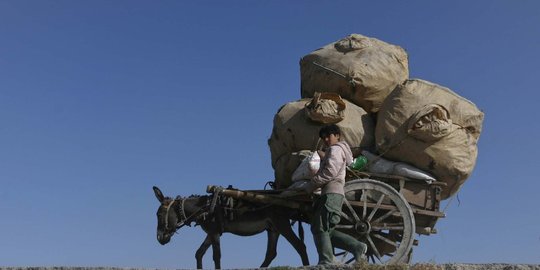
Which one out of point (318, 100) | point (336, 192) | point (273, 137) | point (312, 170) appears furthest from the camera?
point (273, 137)

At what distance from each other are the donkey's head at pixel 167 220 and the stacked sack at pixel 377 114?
75.8 inches

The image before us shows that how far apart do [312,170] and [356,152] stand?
920mm

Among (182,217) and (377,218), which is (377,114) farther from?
(182,217)

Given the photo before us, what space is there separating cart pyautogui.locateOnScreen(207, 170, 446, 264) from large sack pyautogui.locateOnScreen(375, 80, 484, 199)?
0.88 feet

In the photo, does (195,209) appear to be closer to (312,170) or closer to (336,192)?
(312,170)

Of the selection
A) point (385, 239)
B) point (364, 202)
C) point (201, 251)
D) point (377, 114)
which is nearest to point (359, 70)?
point (377, 114)

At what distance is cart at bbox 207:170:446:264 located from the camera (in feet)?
28.4

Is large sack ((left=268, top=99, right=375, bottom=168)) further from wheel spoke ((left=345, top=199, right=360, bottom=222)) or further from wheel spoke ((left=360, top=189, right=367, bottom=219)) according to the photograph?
wheel spoke ((left=345, top=199, right=360, bottom=222))

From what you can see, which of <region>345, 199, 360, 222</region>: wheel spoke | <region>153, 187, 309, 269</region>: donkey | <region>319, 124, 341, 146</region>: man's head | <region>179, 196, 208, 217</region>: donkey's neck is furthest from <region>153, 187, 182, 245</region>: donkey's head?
<region>319, 124, 341, 146</region>: man's head

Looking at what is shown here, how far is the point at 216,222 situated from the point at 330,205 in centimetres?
362

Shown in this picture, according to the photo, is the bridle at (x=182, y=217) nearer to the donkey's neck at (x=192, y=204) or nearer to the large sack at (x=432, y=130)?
the donkey's neck at (x=192, y=204)

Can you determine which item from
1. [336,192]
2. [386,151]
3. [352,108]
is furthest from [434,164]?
[336,192]

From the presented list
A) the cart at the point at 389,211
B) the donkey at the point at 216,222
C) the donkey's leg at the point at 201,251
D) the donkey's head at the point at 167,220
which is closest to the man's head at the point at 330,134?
the cart at the point at 389,211

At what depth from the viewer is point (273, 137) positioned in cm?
981
